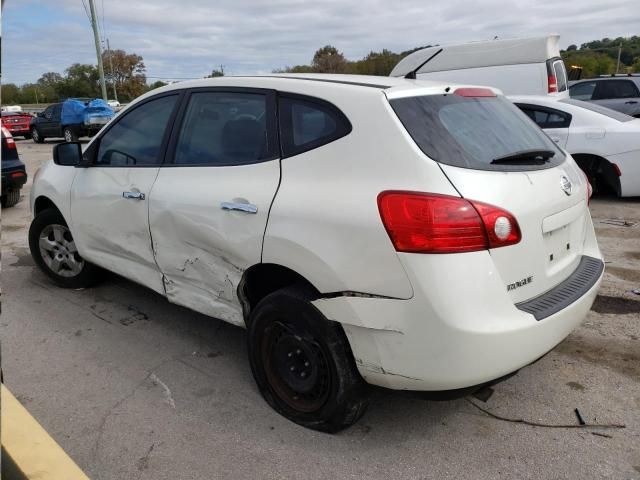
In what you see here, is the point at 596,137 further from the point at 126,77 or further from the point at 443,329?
the point at 126,77

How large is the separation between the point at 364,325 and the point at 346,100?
3.49ft

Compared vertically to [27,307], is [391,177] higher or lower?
higher

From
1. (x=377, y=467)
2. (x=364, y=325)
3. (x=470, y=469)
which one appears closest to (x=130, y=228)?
(x=364, y=325)

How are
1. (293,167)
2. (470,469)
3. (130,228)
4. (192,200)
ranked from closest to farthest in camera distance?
(470,469) → (293,167) → (192,200) → (130,228)

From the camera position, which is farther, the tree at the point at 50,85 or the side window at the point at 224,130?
the tree at the point at 50,85

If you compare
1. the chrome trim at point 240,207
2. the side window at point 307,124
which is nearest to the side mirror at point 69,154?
Answer: the chrome trim at point 240,207

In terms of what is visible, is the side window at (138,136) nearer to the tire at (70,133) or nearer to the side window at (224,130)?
the side window at (224,130)

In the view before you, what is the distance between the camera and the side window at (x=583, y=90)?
527 inches

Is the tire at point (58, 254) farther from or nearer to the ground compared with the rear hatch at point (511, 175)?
nearer to the ground

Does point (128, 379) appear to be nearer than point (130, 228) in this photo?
Yes

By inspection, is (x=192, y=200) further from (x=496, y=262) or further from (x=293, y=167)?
(x=496, y=262)

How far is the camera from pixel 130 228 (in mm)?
3646

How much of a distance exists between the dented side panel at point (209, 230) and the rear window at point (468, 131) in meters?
0.74

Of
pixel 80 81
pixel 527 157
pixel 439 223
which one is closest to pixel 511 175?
pixel 527 157
